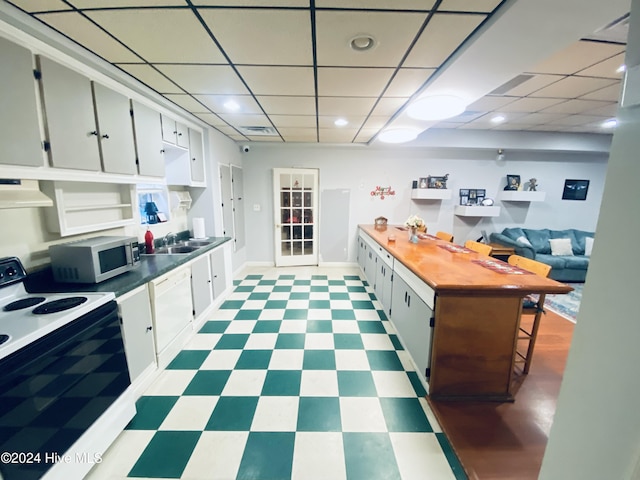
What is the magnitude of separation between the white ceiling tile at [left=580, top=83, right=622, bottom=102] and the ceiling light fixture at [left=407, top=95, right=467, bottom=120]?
63.3 inches

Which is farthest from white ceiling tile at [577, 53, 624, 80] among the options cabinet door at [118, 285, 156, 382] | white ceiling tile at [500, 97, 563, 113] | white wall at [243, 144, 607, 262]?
cabinet door at [118, 285, 156, 382]

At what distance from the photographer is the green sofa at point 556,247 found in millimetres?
4488

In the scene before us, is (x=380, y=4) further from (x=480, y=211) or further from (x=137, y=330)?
(x=480, y=211)

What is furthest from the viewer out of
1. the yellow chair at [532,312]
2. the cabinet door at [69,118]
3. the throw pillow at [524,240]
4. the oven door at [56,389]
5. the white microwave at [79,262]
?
the throw pillow at [524,240]

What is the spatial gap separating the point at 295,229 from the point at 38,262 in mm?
3889

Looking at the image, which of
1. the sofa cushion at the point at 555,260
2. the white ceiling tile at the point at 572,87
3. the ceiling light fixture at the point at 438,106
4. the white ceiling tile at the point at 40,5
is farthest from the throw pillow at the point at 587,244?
the white ceiling tile at the point at 40,5

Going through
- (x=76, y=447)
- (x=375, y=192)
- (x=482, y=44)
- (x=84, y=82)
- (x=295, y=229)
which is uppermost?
(x=482, y=44)

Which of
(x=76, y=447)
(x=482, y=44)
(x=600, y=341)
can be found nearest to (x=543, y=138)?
(x=482, y=44)

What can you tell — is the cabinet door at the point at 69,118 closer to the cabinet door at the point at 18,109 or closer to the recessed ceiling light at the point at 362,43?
the cabinet door at the point at 18,109

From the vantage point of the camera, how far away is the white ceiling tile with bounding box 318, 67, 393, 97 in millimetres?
2004

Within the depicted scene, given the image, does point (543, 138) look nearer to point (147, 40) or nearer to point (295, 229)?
point (295, 229)

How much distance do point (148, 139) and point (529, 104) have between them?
442cm

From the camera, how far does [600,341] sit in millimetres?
750

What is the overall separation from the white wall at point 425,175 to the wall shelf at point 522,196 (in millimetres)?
197
